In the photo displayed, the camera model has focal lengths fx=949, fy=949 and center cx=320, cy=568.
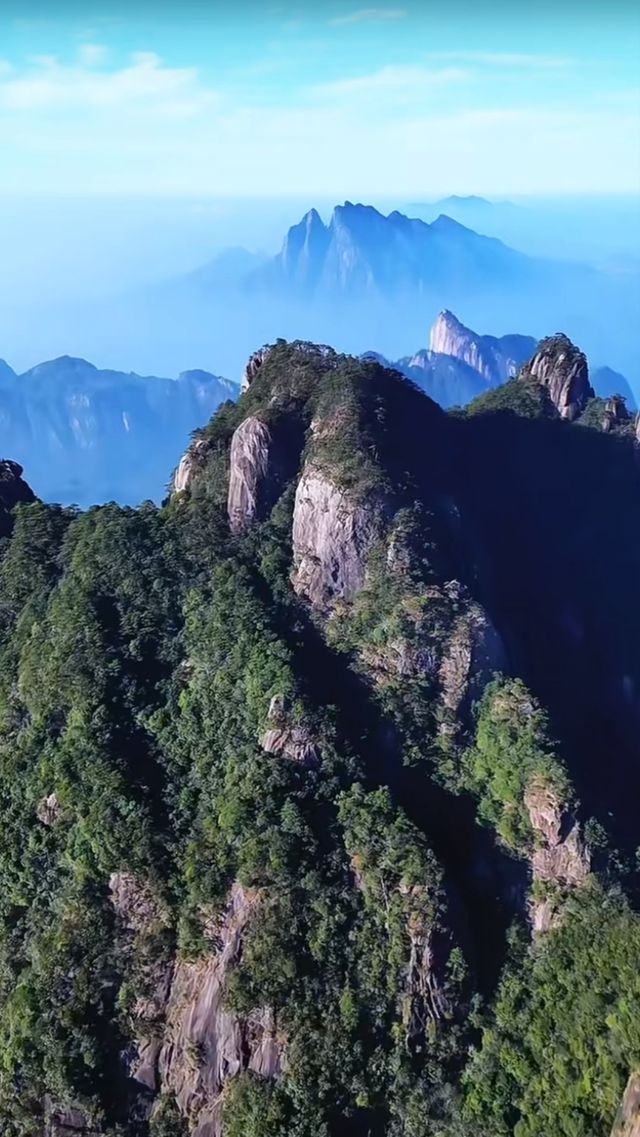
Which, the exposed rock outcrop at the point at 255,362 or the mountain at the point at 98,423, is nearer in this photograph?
the exposed rock outcrop at the point at 255,362

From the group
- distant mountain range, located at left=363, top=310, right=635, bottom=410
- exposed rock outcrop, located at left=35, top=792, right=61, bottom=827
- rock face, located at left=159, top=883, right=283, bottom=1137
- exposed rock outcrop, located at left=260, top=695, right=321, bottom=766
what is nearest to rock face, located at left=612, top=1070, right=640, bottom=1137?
rock face, located at left=159, top=883, right=283, bottom=1137

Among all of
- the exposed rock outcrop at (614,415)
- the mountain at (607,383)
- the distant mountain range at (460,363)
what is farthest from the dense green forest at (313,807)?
the mountain at (607,383)

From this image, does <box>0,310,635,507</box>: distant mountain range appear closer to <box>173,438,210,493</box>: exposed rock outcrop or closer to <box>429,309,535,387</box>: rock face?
<box>429,309,535,387</box>: rock face

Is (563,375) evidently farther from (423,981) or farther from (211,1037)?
(211,1037)

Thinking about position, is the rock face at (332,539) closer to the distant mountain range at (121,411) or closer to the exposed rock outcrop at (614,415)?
the exposed rock outcrop at (614,415)

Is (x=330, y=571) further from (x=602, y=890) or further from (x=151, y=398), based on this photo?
(x=151, y=398)

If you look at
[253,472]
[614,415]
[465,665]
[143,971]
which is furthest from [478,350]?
[143,971]
